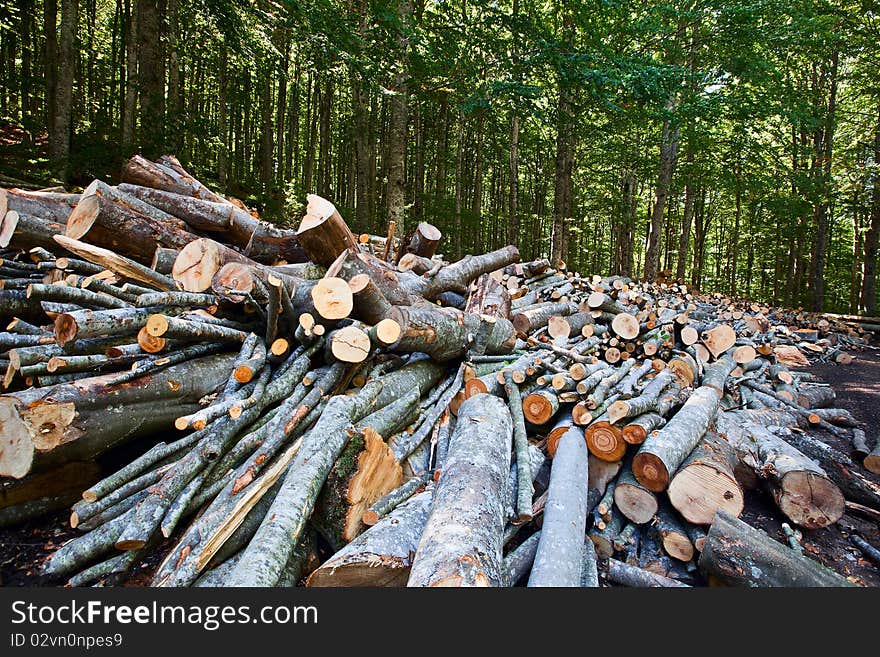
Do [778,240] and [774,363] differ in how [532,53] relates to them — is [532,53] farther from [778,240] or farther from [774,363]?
[778,240]

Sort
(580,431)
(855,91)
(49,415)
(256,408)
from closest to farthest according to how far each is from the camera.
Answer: (49,415)
(256,408)
(580,431)
(855,91)

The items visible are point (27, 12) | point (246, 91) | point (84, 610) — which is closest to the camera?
point (84, 610)

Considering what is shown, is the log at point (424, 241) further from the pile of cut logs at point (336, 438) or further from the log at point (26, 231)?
the log at point (26, 231)

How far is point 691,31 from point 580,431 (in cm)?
1655

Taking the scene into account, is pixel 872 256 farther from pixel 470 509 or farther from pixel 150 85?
pixel 150 85

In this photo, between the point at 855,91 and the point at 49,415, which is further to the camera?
the point at 855,91

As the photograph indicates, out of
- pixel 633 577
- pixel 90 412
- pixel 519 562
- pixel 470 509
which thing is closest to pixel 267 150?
pixel 90 412

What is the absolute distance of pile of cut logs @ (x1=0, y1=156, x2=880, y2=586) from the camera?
7.95 ft

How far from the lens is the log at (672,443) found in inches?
121

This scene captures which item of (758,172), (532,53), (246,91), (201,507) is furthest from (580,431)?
(246,91)

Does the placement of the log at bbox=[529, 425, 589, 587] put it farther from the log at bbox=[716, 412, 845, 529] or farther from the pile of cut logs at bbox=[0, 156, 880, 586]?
the log at bbox=[716, 412, 845, 529]

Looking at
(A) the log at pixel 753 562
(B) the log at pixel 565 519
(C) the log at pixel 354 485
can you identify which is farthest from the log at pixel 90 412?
(A) the log at pixel 753 562

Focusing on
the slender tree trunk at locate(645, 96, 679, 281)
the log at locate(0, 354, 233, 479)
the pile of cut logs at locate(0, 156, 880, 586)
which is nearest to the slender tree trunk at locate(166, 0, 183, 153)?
the pile of cut logs at locate(0, 156, 880, 586)

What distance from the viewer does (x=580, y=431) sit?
3.56 meters
